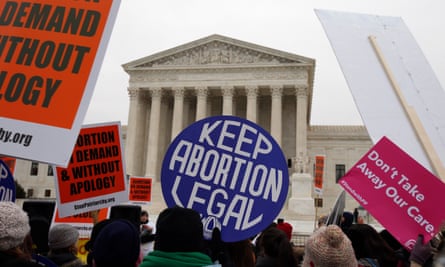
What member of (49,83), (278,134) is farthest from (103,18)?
(278,134)

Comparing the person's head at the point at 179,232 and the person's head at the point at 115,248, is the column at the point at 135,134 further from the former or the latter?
the person's head at the point at 179,232

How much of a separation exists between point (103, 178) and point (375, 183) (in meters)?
3.87

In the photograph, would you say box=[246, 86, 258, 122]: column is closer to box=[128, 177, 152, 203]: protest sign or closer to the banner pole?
box=[128, 177, 152, 203]: protest sign

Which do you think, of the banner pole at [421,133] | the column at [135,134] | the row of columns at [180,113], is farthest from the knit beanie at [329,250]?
the column at [135,134]

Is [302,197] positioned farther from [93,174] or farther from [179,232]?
[179,232]

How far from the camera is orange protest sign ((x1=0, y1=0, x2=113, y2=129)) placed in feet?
11.2

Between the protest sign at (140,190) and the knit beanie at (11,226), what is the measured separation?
13009 mm

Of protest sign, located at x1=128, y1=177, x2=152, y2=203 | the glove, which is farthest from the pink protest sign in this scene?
protest sign, located at x1=128, y1=177, x2=152, y2=203

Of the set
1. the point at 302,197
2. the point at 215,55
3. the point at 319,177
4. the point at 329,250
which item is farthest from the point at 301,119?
the point at 329,250

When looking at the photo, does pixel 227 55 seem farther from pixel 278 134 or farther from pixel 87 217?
pixel 87 217

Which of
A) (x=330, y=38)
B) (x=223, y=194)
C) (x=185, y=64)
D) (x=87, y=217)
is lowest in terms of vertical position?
(x=87, y=217)

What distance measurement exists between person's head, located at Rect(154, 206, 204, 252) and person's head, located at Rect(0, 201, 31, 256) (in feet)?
2.96

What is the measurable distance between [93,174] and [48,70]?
9.36 ft

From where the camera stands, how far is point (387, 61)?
5.00 metres
